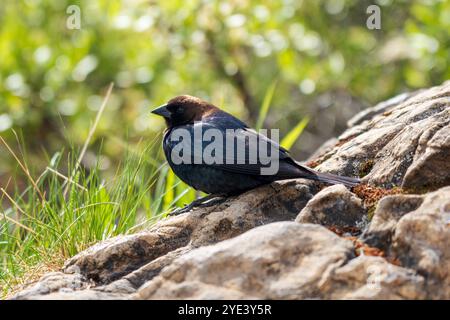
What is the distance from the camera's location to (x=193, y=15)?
25.9ft

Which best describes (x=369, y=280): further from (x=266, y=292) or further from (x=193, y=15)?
(x=193, y=15)

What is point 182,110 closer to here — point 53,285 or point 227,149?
point 227,149

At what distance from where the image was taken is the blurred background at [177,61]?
7.91 m

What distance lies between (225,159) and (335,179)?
754 millimetres

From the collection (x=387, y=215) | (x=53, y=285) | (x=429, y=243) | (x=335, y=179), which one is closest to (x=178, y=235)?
(x=53, y=285)

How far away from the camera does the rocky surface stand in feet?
9.68

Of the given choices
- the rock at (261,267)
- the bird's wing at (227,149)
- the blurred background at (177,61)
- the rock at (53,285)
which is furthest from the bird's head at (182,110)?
the blurred background at (177,61)

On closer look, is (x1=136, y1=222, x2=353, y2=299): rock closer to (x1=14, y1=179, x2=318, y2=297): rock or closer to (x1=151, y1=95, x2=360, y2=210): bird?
(x1=14, y1=179, x2=318, y2=297): rock

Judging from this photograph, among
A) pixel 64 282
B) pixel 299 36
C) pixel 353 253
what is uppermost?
pixel 299 36

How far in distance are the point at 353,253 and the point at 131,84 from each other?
20.5 ft

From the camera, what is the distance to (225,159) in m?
4.56

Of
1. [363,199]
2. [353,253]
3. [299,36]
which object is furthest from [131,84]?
→ [353,253]

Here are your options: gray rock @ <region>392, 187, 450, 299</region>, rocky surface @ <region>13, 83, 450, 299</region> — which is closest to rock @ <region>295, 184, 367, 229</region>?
rocky surface @ <region>13, 83, 450, 299</region>

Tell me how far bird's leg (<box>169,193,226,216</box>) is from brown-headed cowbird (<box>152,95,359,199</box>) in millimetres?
61
